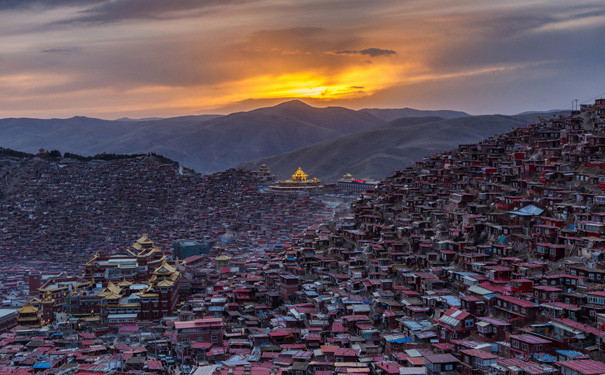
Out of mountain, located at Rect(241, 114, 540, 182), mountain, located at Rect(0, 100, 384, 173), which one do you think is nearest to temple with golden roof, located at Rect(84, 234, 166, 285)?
mountain, located at Rect(241, 114, 540, 182)

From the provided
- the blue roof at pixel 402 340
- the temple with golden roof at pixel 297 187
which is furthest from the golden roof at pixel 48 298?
the temple with golden roof at pixel 297 187

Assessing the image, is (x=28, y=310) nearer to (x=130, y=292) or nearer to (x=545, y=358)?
(x=130, y=292)

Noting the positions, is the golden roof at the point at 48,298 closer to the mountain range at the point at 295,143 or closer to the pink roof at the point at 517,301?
the pink roof at the point at 517,301

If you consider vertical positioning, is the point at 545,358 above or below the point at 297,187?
below

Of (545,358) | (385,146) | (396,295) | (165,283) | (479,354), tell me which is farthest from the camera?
(385,146)

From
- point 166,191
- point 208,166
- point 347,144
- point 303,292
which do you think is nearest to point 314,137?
point 208,166

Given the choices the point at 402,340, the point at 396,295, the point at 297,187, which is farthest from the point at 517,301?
the point at 297,187
